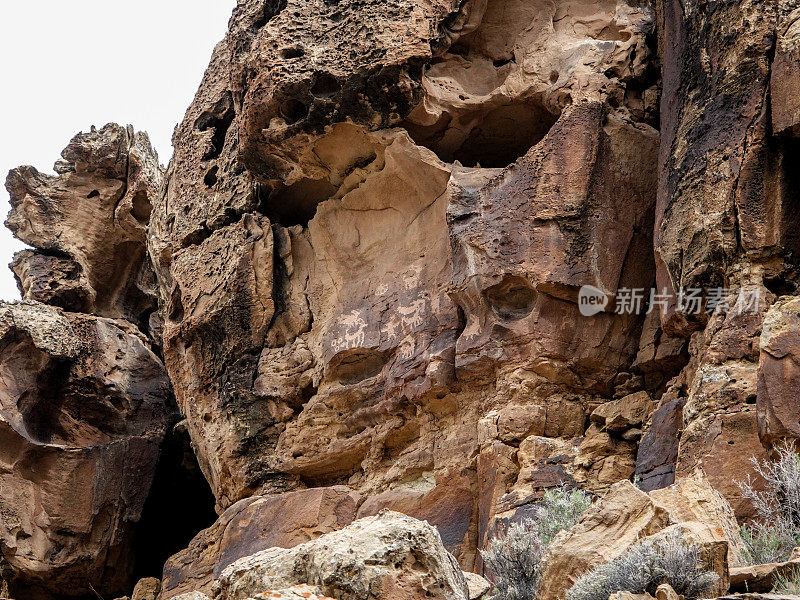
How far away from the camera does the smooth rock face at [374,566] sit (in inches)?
236

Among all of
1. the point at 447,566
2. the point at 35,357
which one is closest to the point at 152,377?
the point at 35,357

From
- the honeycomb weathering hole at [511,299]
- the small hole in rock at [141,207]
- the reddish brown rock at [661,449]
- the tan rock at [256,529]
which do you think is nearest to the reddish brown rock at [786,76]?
the reddish brown rock at [661,449]

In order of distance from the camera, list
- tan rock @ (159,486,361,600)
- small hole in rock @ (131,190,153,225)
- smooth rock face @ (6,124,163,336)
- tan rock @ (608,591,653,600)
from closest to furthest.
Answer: tan rock @ (608,591,653,600) → tan rock @ (159,486,361,600) → smooth rock face @ (6,124,163,336) → small hole in rock @ (131,190,153,225)

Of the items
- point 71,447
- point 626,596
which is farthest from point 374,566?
point 71,447

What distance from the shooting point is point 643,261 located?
37.0 ft

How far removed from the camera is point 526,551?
7.61 metres

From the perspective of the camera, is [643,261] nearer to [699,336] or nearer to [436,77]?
[699,336]

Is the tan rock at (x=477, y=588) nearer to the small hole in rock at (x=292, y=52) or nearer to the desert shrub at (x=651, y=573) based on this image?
the desert shrub at (x=651, y=573)

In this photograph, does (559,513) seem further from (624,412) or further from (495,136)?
(495,136)

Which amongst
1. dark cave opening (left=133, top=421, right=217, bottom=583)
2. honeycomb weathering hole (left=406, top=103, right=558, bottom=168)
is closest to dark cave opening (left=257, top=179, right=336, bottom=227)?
honeycomb weathering hole (left=406, top=103, right=558, bottom=168)
